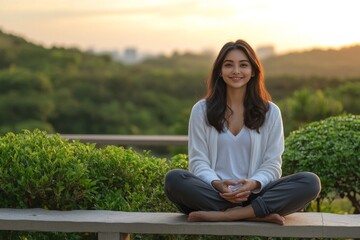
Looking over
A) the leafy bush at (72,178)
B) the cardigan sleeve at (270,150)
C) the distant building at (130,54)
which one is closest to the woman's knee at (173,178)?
the cardigan sleeve at (270,150)

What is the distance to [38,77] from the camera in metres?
17.6

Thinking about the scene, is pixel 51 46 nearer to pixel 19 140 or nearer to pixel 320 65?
pixel 320 65

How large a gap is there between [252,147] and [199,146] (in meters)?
0.26

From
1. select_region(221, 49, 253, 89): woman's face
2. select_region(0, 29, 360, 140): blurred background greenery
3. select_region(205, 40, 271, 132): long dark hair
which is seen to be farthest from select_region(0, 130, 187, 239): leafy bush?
select_region(0, 29, 360, 140): blurred background greenery

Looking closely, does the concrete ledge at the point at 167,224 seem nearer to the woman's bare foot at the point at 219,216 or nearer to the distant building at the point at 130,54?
the woman's bare foot at the point at 219,216

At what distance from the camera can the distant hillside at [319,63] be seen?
16.2m

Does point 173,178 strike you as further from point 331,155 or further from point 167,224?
point 331,155

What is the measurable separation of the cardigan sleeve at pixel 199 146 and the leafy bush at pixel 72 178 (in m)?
0.53

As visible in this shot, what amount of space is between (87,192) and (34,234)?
0.39m

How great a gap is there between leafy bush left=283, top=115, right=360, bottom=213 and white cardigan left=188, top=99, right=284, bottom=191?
1177mm

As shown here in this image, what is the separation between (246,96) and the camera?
12.8 ft

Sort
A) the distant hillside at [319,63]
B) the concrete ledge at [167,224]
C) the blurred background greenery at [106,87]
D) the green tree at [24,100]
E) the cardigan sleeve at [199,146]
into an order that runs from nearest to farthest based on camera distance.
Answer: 1. the concrete ledge at [167,224]
2. the cardigan sleeve at [199,146]
3. the green tree at [24,100]
4. the distant hillside at [319,63]
5. the blurred background greenery at [106,87]

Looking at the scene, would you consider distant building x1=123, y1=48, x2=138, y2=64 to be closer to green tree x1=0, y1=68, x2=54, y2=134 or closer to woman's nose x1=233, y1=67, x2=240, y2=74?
green tree x1=0, y1=68, x2=54, y2=134

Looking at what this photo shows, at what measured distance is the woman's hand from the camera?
353cm
